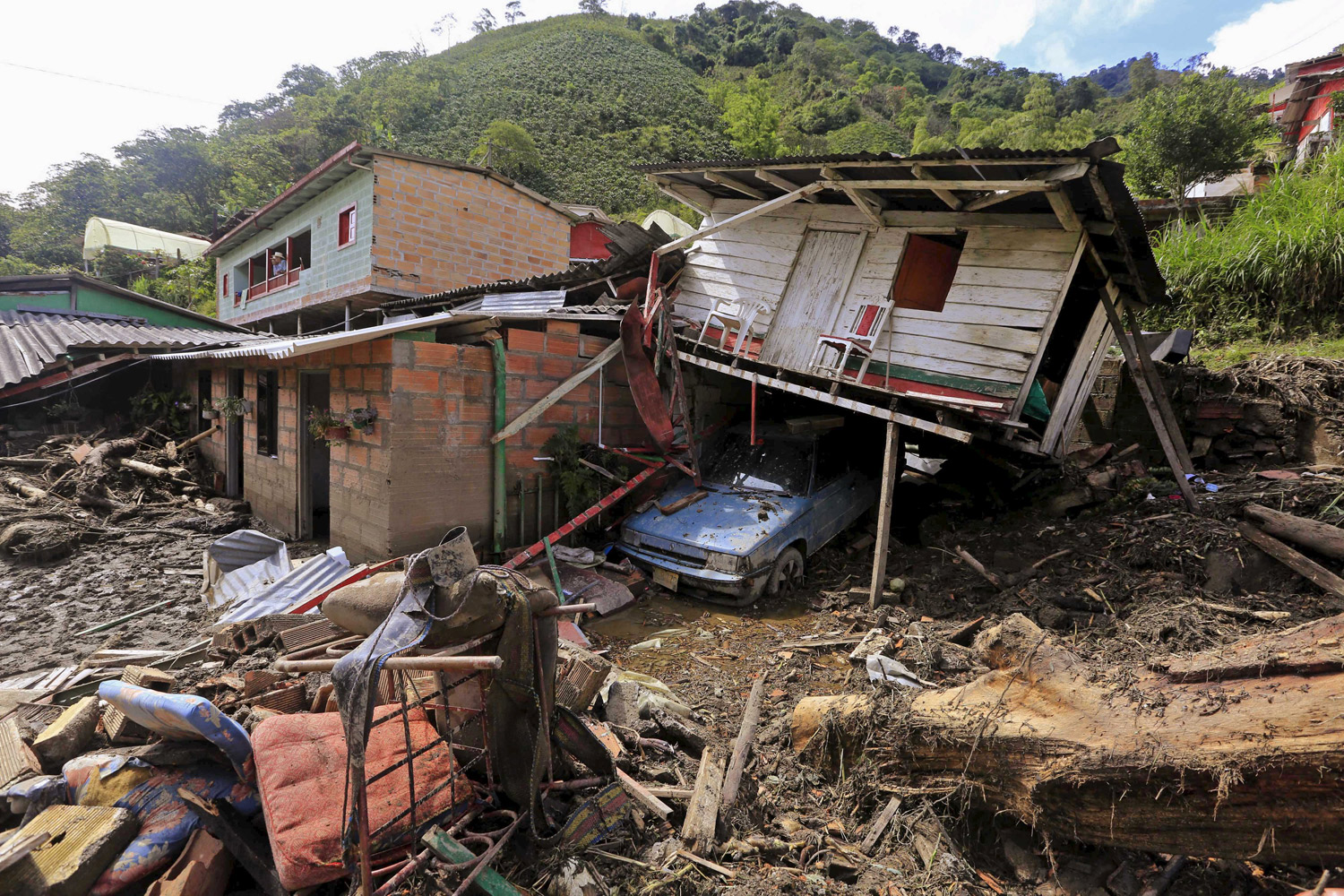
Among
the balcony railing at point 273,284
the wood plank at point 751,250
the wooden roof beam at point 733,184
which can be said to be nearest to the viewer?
the wooden roof beam at point 733,184

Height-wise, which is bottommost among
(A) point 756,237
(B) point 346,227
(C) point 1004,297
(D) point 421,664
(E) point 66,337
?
(D) point 421,664

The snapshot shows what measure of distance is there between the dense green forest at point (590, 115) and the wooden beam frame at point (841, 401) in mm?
13256

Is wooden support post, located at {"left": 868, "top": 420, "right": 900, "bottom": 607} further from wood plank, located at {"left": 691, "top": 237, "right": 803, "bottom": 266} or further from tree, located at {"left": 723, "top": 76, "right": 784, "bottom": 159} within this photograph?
tree, located at {"left": 723, "top": 76, "right": 784, "bottom": 159}

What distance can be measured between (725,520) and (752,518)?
0.30m

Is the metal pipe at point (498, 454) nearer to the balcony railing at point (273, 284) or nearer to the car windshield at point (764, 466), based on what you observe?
the car windshield at point (764, 466)

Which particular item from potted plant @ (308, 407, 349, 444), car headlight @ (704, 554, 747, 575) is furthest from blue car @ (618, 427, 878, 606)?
potted plant @ (308, 407, 349, 444)

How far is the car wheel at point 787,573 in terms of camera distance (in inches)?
256

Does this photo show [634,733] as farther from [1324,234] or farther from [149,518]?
[1324,234]

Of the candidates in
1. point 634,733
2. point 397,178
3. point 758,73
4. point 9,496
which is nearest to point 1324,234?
point 634,733

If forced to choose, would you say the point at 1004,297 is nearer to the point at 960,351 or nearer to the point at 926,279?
the point at 960,351

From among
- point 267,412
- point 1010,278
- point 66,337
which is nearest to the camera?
point 1010,278

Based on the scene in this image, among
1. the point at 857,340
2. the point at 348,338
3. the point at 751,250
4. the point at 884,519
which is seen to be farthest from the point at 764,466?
the point at 348,338

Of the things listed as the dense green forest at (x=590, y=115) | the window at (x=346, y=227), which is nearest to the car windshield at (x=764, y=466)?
the window at (x=346, y=227)

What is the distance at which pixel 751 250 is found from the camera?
8156 millimetres
